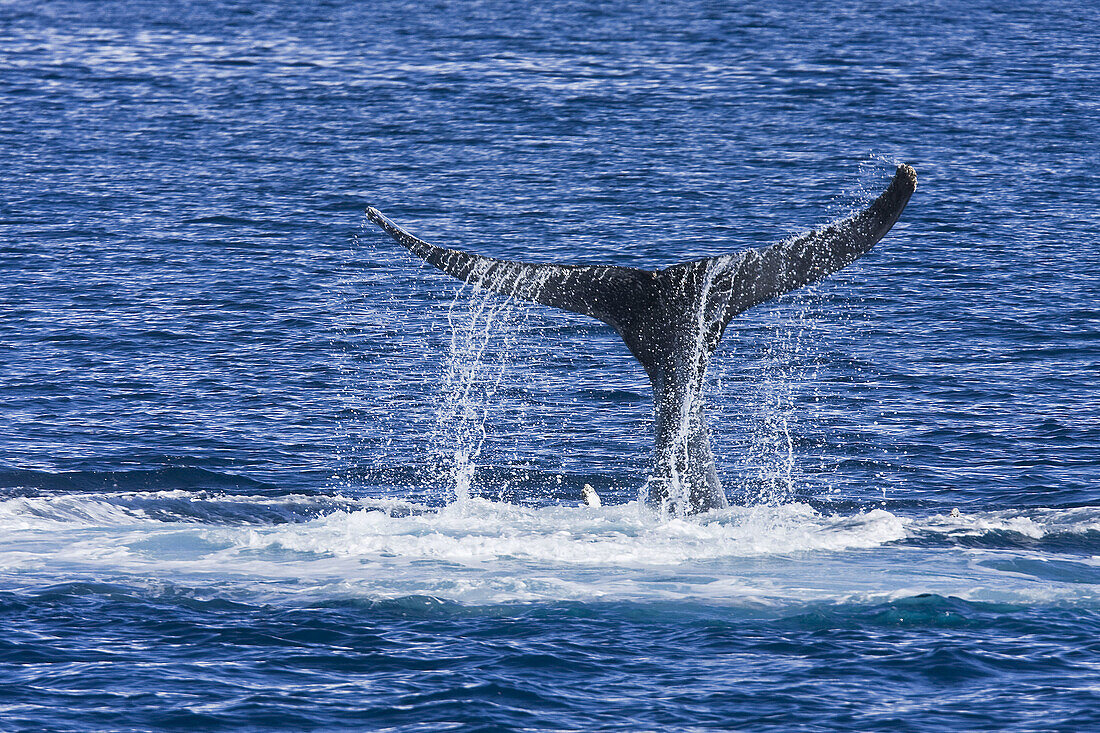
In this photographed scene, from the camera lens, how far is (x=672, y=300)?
14.9 meters

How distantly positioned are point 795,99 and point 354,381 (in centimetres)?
2509

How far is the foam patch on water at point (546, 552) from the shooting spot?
47.5ft

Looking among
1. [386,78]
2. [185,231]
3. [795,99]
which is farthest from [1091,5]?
[185,231]

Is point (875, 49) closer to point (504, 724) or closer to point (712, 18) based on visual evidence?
point (712, 18)

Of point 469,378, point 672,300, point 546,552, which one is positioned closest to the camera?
point 672,300

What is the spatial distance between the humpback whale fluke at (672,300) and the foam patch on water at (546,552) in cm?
87

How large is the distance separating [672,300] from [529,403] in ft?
29.0

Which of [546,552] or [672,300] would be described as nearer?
[672,300]

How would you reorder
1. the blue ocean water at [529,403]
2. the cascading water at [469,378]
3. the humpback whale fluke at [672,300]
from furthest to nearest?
the cascading water at [469,378]
the humpback whale fluke at [672,300]
the blue ocean water at [529,403]

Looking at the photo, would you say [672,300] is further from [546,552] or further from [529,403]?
[529,403]

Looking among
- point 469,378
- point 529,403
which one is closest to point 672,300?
point 529,403

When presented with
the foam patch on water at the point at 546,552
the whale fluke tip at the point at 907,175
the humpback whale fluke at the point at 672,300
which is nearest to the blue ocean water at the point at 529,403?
the foam patch on water at the point at 546,552

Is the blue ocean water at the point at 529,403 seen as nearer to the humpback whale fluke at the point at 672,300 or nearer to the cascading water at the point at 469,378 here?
the cascading water at the point at 469,378

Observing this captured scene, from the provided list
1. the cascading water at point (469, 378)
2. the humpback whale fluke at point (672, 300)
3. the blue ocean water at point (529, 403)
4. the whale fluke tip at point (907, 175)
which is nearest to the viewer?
the whale fluke tip at point (907, 175)
